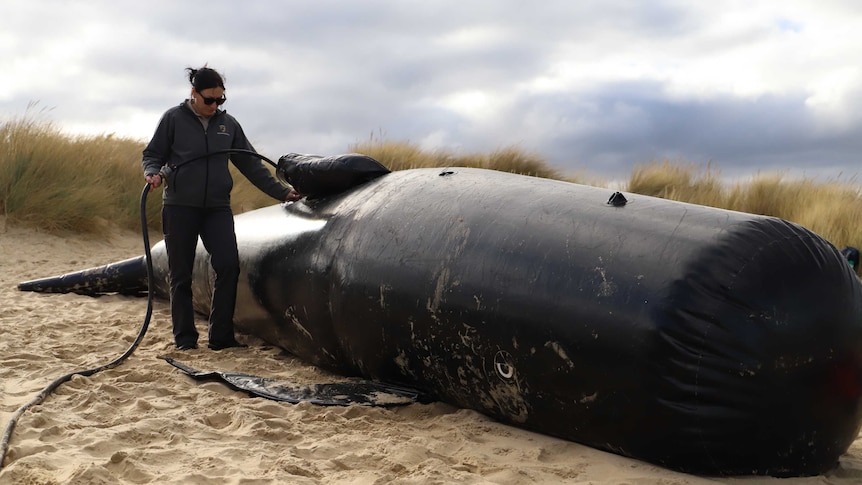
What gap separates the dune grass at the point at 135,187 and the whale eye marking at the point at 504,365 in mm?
8261

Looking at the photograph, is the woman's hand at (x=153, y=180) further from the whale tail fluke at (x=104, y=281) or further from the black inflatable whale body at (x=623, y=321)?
the whale tail fluke at (x=104, y=281)

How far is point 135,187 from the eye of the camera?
13.5 metres

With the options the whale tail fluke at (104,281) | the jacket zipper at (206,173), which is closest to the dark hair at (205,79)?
the jacket zipper at (206,173)

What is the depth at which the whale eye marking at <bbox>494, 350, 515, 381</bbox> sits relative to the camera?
3953 mm

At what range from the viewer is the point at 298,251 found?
521 centimetres

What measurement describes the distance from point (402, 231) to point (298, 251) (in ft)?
3.05

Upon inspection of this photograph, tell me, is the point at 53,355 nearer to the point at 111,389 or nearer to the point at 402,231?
the point at 111,389

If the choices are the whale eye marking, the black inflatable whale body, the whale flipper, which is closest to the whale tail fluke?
the whale flipper

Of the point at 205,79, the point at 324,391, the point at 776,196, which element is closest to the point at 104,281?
the point at 205,79

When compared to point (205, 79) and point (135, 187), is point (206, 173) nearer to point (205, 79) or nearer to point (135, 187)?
point (205, 79)

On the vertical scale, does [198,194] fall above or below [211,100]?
below

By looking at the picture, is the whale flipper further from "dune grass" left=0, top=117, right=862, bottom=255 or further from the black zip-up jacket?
"dune grass" left=0, top=117, right=862, bottom=255

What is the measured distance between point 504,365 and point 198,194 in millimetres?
2976

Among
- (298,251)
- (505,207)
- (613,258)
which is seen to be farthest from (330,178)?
(613,258)
